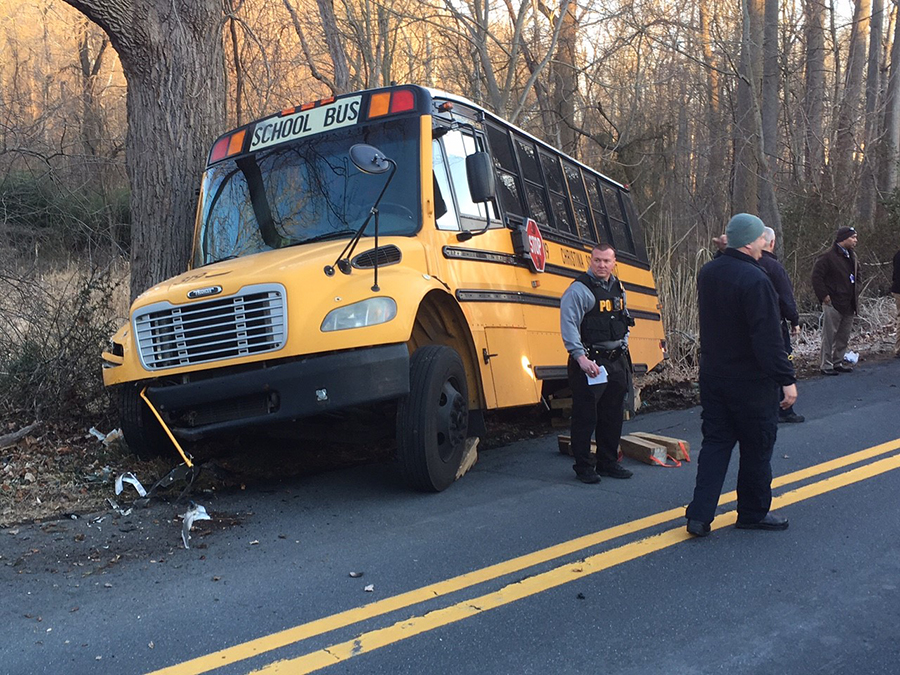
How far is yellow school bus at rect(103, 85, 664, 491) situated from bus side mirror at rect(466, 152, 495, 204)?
14 millimetres

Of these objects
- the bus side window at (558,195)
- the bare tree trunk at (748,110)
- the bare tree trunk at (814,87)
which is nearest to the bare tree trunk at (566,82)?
the bare tree trunk at (748,110)

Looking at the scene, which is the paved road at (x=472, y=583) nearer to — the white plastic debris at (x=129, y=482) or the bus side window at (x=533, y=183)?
the white plastic debris at (x=129, y=482)

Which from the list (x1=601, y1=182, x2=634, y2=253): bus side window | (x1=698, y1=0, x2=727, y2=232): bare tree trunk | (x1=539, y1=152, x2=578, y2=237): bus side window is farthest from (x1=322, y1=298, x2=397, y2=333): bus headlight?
(x1=698, y1=0, x2=727, y2=232): bare tree trunk

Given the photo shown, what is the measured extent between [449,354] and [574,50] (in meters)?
14.1

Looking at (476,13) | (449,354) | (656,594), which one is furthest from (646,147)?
(656,594)

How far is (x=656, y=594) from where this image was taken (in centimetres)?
372

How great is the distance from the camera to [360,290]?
16.8 feet

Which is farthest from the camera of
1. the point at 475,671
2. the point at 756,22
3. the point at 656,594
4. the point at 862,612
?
the point at 756,22

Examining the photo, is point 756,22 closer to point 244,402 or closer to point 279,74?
point 279,74

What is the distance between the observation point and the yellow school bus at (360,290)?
505cm

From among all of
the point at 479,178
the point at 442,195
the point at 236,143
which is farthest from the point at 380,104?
the point at 236,143

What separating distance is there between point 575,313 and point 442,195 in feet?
4.30

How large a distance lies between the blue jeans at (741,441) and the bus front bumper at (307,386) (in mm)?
1828

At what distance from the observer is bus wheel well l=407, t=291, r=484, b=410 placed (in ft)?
19.4
